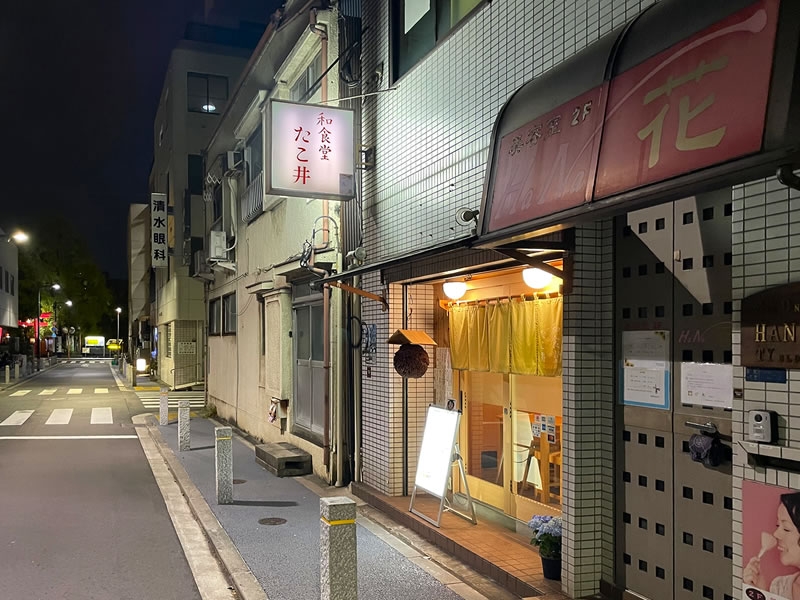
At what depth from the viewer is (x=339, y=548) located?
5.46m

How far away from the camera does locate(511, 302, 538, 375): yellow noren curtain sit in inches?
299

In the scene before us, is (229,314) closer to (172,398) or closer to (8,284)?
(172,398)

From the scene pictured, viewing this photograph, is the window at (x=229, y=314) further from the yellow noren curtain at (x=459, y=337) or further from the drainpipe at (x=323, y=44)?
the yellow noren curtain at (x=459, y=337)

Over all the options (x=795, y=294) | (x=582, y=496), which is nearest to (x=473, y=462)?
(x=582, y=496)

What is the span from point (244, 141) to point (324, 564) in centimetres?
1520

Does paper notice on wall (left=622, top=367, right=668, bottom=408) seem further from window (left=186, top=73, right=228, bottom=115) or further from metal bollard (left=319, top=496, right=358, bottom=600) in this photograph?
window (left=186, top=73, right=228, bottom=115)

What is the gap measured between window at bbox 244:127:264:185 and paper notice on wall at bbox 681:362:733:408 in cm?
1350

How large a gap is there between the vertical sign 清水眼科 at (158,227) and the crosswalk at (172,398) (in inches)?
310

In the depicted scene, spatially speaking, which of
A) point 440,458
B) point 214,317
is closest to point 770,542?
point 440,458

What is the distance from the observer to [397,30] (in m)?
9.98

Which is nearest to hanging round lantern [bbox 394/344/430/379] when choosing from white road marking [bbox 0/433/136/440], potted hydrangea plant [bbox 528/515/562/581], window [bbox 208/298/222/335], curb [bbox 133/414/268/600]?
curb [bbox 133/414/268/600]

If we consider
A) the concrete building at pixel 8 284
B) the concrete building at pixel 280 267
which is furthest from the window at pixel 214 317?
the concrete building at pixel 8 284

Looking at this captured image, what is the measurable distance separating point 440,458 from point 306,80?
873 centimetres

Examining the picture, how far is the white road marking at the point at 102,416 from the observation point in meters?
21.2
